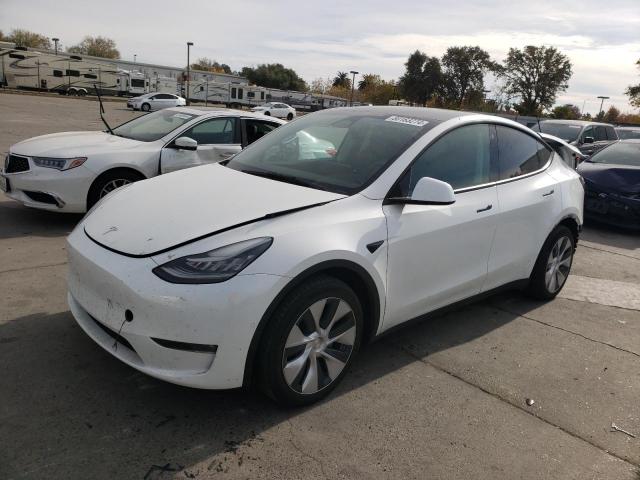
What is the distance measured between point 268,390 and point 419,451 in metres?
0.82

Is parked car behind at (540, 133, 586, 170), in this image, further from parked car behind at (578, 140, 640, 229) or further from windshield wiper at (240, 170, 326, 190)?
windshield wiper at (240, 170, 326, 190)

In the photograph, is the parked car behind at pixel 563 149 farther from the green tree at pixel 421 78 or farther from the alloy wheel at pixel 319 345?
the green tree at pixel 421 78

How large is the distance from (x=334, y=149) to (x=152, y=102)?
39679 mm

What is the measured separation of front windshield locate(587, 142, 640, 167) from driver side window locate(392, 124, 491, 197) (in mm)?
6304

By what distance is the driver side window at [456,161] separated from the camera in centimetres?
329

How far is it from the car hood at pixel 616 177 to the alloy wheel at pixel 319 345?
707 cm

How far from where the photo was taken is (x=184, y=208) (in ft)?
9.62

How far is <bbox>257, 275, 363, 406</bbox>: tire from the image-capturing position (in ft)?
8.42

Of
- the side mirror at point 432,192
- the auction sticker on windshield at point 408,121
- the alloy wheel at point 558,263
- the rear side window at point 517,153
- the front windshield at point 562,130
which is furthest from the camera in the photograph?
the front windshield at point 562,130

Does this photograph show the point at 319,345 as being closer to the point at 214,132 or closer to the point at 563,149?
the point at 563,149

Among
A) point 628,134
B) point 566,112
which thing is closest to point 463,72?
point 566,112

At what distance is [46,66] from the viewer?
143 feet

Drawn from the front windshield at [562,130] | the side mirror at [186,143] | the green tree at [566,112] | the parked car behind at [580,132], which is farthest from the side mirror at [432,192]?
the green tree at [566,112]

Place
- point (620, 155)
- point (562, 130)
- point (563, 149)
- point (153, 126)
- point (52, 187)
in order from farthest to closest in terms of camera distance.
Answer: point (562, 130)
point (620, 155)
point (153, 126)
point (52, 187)
point (563, 149)
